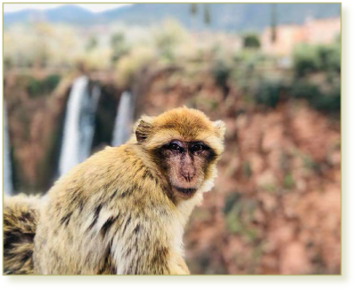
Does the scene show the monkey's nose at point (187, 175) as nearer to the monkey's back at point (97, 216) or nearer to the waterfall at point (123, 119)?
the monkey's back at point (97, 216)

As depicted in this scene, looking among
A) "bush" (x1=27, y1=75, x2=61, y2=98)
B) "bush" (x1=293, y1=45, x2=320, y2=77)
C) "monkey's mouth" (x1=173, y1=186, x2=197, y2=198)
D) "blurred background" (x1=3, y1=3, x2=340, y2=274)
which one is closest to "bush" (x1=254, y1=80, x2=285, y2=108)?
"blurred background" (x1=3, y1=3, x2=340, y2=274)

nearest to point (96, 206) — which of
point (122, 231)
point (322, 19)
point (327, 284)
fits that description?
point (122, 231)

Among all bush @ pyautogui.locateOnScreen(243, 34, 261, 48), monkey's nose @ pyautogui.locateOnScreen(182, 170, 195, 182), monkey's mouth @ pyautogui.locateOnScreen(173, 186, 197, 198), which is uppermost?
bush @ pyautogui.locateOnScreen(243, 34, 261, 48)

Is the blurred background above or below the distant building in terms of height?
below

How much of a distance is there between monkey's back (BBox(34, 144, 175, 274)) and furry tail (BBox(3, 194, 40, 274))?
0.25 m

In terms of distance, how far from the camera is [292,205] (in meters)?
10.4

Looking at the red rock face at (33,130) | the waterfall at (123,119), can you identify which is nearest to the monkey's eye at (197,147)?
the red rock face at (33,130)

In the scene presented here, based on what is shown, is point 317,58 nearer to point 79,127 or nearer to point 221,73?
point 221,73

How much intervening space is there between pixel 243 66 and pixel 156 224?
8107 millimetres

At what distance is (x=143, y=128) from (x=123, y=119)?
28.5 ft

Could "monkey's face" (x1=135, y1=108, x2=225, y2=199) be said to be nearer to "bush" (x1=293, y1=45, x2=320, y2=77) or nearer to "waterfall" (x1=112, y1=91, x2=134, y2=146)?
"bush" (x1=293, y1=45, x2=320, y2=77)

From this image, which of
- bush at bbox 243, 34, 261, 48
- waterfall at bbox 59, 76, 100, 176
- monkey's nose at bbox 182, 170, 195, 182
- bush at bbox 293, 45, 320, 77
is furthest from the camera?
waterfall at bbox 59, 76, 100, 176

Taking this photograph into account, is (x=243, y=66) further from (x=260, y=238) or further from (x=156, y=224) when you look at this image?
(x=156, y=224)

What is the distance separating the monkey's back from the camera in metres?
2.72
